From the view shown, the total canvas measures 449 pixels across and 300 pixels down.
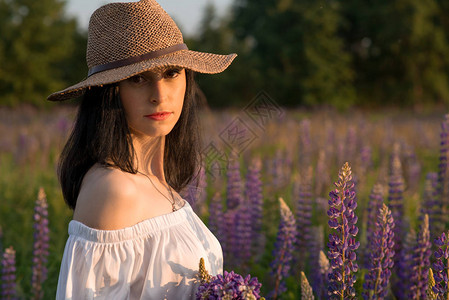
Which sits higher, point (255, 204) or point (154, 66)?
point (154, 66)

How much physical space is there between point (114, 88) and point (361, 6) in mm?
41029

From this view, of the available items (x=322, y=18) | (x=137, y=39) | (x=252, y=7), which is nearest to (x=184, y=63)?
(x=137, y=39)

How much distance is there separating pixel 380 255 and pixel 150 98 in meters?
1.25

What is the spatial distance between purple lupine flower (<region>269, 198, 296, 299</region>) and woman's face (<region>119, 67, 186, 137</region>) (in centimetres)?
93

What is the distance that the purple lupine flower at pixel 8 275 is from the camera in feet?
9.71

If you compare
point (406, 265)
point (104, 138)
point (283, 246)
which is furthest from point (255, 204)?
point (104, 138)

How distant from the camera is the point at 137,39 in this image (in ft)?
6.88

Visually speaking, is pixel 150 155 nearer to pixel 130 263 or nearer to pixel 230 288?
pixel 130 263

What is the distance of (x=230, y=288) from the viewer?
163 cm

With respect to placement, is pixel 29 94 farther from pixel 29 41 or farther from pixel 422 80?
pixel 422 80

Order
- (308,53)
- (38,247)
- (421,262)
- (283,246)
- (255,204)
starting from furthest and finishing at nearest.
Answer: (308,53) < (255,204) < (38,247) < (283,246) < (421,262)

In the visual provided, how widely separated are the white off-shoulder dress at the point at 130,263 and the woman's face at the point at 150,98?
425 millimetres

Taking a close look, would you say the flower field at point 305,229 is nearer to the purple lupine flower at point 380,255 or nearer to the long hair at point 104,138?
the purple lupine flower at point 380,255

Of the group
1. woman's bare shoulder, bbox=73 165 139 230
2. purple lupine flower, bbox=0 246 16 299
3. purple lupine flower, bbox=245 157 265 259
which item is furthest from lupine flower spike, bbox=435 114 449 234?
purple lupine flower, bbox=0 246 16 299
